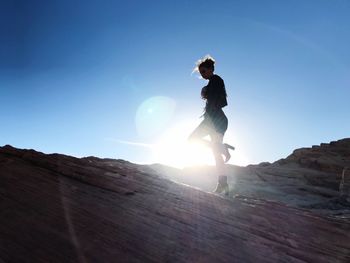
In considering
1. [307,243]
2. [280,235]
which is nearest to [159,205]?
[280,235]

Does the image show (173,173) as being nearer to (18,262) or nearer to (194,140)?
(194,140)

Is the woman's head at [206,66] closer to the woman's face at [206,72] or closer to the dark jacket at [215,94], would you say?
the woman's face at [206,72]

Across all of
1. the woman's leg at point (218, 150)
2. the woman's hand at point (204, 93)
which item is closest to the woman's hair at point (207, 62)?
the woman's hand at point (204, 93)

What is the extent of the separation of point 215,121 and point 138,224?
4.97 meters

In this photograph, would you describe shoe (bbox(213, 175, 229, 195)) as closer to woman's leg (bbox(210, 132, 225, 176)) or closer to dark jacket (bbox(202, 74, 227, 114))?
woman's leg (bbox(210, 132, 225, 176))

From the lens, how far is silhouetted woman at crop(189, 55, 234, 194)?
10719 millimetres

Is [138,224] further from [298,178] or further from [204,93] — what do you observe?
[298,178]

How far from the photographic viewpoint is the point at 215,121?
35.1 feet

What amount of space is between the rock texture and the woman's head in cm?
357

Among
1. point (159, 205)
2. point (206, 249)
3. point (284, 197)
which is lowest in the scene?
point (206, 249)

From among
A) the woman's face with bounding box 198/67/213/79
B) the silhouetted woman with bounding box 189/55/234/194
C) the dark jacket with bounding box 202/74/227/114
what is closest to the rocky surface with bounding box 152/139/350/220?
the silhouetted woman with bounding box 189/55/234/194

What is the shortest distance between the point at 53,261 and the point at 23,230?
4.01ft

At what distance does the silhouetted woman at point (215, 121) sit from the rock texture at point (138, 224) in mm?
2255

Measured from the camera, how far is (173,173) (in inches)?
943
